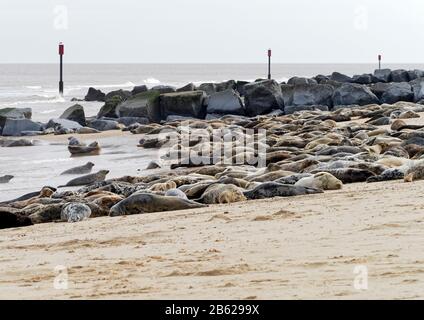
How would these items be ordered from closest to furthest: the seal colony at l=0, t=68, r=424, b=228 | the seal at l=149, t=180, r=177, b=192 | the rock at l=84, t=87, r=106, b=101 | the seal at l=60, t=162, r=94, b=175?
1. the seal colony at l=0, t=68, r=424, b=228
2. the seal at l=149, t=180, r=177, b=192
3. the seal at l=60, t=162, r=94, b=175
4. the rock at l=84, t=87, r=106, b=101

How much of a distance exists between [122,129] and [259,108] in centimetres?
540

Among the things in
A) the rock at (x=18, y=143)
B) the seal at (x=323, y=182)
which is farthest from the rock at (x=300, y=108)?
the seal at (x=323, y=182)

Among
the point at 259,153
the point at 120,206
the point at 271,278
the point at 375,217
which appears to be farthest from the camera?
the point at 259,153

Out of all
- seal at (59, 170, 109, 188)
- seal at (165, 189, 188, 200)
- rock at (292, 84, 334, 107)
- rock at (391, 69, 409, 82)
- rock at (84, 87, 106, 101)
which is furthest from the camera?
rock at (84, 87, 106, 101)

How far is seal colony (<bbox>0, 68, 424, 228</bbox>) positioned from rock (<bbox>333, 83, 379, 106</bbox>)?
7609 mm

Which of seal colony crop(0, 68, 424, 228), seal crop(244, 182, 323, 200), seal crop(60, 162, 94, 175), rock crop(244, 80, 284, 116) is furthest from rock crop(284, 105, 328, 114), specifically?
seal crop(244, 182, 323, 200)

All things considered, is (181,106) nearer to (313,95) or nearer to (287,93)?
(287,93)

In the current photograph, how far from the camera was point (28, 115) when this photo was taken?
1192 inches

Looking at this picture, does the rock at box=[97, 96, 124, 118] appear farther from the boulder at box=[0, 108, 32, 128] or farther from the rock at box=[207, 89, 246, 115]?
the rock at box=[207, 89, 246, 115]

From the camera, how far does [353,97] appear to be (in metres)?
31.4

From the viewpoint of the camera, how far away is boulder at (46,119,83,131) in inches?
1029

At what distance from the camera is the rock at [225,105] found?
29270mm

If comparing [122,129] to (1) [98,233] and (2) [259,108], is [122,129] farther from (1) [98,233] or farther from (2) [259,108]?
(1) [98,233]

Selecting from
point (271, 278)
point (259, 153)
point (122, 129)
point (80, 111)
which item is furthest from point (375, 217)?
point (80, 111)
